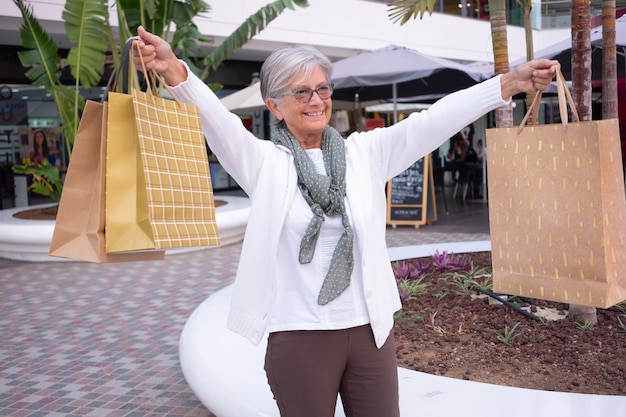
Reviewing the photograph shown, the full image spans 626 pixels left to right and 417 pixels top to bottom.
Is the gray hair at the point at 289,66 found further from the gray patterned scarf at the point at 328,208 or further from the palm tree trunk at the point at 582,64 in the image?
the palm tree trunk at the point at 582,64

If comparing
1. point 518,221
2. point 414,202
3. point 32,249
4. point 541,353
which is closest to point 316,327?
point 518,221

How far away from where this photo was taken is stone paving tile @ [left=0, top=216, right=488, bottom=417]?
14.4ft

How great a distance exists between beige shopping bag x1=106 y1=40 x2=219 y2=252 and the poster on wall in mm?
16454

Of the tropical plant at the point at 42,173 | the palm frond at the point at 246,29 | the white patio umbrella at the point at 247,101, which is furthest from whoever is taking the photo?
the white patio umbrella at the point at 247,101

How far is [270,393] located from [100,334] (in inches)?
123

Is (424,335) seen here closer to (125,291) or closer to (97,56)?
(125,291)

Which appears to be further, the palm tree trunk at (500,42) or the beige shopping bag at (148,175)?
the palm tree trunk at (500,42)

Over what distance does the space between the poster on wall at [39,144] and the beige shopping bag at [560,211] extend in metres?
16.6

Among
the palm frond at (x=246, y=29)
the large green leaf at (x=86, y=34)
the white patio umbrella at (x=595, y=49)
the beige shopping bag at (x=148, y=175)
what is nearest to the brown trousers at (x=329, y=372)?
the beige shopping bag at (x=148, y=175)

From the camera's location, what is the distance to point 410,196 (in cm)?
1177

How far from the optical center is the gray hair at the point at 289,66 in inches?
82.7

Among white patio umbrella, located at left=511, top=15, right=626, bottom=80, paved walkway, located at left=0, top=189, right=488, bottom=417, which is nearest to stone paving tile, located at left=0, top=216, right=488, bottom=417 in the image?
paved walkway, located at left=0, top=189, right=488, bottom=417

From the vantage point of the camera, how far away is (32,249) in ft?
31.6

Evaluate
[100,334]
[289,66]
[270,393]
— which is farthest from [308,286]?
[100,334]
